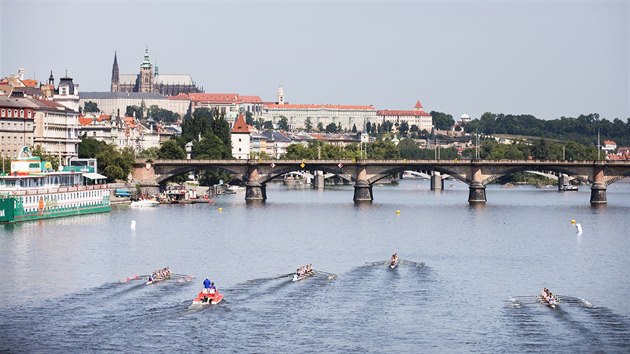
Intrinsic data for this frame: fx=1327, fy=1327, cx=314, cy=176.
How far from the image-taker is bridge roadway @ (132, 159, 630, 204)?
511ft

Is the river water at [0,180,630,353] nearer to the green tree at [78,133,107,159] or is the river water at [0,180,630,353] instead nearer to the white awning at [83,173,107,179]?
the white awning at [83,173,107,179]

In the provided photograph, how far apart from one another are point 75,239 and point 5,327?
3881cm

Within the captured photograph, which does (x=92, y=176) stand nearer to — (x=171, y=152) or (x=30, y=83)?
(x=171, y=152)

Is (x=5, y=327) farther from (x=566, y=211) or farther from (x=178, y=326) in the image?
(x=566, y=211)

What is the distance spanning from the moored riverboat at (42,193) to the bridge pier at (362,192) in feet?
114

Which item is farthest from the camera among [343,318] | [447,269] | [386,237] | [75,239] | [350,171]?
[350,171]

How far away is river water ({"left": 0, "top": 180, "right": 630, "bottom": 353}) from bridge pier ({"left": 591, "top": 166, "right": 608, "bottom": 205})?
32.7 metres

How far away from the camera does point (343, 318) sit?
2384 inches

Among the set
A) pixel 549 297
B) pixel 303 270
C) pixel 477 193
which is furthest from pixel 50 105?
pixel 549 297

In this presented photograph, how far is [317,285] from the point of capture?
71250mm

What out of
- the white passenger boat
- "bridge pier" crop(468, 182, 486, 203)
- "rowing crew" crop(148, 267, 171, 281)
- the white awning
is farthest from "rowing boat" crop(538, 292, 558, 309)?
"bridge pier" crop(468, 182, 486, 203)

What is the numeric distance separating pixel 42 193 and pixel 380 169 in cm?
5384

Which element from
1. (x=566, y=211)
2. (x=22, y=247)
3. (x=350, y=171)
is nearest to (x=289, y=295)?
(x=22, y=247)

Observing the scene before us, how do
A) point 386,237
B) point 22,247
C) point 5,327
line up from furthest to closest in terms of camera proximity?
1. point 386,237
2. point 22,247
3. point 5,327
